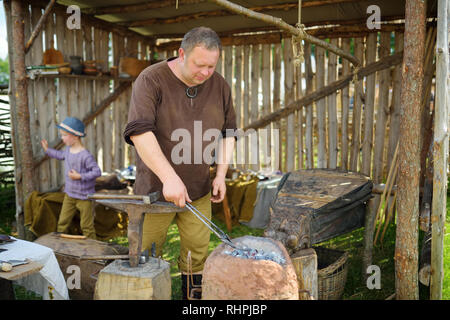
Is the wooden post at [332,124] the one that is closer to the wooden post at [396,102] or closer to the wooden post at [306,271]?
the wooden post at [396,102]

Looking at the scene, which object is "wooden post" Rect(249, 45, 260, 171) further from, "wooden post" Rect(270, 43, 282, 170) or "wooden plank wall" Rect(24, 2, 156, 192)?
"wooden plank wall" Rect(24, 2, 156, 192)

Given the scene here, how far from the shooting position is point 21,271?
8.03 feet

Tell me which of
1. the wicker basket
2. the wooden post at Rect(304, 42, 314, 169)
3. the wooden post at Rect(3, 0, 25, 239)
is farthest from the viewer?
the wooden post at Rect(304, 42, 314, 169)

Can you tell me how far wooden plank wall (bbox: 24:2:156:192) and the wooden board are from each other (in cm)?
305

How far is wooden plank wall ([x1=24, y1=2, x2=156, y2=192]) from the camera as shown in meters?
5.32

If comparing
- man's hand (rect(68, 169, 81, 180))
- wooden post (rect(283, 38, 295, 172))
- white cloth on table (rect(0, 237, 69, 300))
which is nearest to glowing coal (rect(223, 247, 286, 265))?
white cloth on table (rect(0, 237, 69, 300))

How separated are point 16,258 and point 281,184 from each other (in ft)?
7.60

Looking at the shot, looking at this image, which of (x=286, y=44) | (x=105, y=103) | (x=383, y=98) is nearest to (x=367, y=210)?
(x=383, y=98)

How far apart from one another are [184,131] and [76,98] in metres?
3.89

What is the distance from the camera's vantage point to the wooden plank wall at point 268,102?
18.1 ft

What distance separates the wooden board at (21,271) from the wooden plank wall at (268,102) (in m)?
3.20

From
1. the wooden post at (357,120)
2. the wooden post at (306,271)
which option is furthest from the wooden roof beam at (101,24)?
the wooden post at (306,271)

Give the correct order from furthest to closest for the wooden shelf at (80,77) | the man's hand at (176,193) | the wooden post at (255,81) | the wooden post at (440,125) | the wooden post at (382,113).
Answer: the wooden post at (255,81) < the wooden post at (382,113) < the wooden shelf at (80,77) < the wooden post at (440,125) < the man's hand at (176,193)

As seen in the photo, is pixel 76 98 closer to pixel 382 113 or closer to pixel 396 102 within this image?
pixel 382 113
